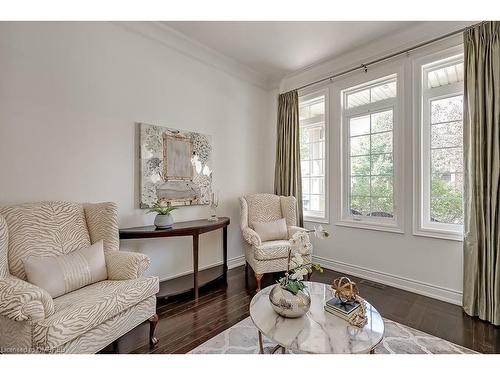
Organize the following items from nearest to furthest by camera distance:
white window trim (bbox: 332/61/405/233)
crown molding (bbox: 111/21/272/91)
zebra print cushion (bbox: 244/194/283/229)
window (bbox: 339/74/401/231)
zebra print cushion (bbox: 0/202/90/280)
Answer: zebra print cushion (bbox: 0/202/90/280)
crown molding (bbox: 111/21/272/91)
white window trim (bbox: 332/61/405/233)
window (bbox: 339/74/401/231)
zebra print cushion (bbox: 244/194/283/229)

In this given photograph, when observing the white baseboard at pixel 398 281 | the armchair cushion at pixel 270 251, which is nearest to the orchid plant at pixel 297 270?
the armchair cushion at pixel 270 251

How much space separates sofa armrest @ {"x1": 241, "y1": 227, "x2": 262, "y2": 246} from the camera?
285 cm

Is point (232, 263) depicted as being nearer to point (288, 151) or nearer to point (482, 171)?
point (288, 151)

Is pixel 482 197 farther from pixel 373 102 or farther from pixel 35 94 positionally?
pixel 35 94

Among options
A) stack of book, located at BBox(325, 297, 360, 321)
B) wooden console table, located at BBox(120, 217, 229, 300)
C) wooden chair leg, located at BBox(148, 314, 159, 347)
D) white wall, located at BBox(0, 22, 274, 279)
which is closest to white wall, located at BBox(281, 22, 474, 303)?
white wall, located at BBox(0, 22, 274, 279)

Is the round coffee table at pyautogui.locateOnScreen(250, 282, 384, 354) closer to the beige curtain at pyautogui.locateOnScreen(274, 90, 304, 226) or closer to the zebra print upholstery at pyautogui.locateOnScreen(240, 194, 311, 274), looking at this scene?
the zebra print upholstery at pyautogui.locateOnScreen(240, 194, 311, 274)

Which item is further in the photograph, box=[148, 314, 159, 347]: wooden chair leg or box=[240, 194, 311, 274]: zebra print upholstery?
box=[240, 194, 311, 274]: zebra print upholstery

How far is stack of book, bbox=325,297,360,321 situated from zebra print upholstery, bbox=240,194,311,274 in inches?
49.6

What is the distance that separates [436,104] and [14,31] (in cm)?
395

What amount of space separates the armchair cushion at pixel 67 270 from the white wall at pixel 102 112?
67cm

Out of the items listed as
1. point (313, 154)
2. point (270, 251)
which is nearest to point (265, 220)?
point (270, 251)

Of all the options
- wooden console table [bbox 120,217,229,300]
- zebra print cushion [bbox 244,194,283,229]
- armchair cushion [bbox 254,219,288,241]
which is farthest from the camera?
zebra print cushion [bbox 244,194,283,229]

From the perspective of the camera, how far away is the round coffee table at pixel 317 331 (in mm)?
1178

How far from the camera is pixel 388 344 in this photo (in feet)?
5.95
